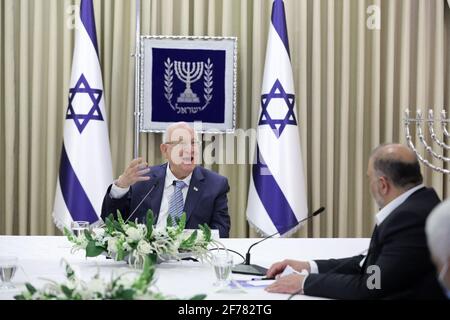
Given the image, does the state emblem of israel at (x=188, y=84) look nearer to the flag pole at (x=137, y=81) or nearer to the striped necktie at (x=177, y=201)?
the flag pole at (x=137, y=81)

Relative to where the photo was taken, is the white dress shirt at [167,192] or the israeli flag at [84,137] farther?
the israeli flag at [84,137]

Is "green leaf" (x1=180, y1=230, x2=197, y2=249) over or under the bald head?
under

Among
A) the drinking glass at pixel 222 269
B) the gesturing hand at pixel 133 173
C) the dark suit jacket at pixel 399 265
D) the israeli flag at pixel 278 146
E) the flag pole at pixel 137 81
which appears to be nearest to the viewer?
the dark suit jacket at pixel 399 265

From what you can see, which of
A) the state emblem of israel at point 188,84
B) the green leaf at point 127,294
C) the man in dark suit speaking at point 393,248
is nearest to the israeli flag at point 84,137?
the state emblem of israel at point 188,84

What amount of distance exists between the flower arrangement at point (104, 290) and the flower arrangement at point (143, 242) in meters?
1.03

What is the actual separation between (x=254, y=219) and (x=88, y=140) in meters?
1.37

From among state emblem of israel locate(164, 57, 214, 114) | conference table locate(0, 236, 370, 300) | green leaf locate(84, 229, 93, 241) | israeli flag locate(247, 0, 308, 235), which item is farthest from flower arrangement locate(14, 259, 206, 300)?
state emblem of israel locate(164, 57, 214, 114)

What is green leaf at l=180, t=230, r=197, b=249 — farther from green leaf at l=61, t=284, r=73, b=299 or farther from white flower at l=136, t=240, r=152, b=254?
green leaf at l=61, t=284, r=73, b=299

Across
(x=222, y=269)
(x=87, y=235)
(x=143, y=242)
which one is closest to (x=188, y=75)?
(x=87, y=235)

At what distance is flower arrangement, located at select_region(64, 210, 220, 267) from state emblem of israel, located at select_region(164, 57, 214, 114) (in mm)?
2762

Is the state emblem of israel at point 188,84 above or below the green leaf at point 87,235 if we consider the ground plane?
above

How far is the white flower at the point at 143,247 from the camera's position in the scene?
254 cm

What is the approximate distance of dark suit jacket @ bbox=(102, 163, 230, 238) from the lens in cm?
384
